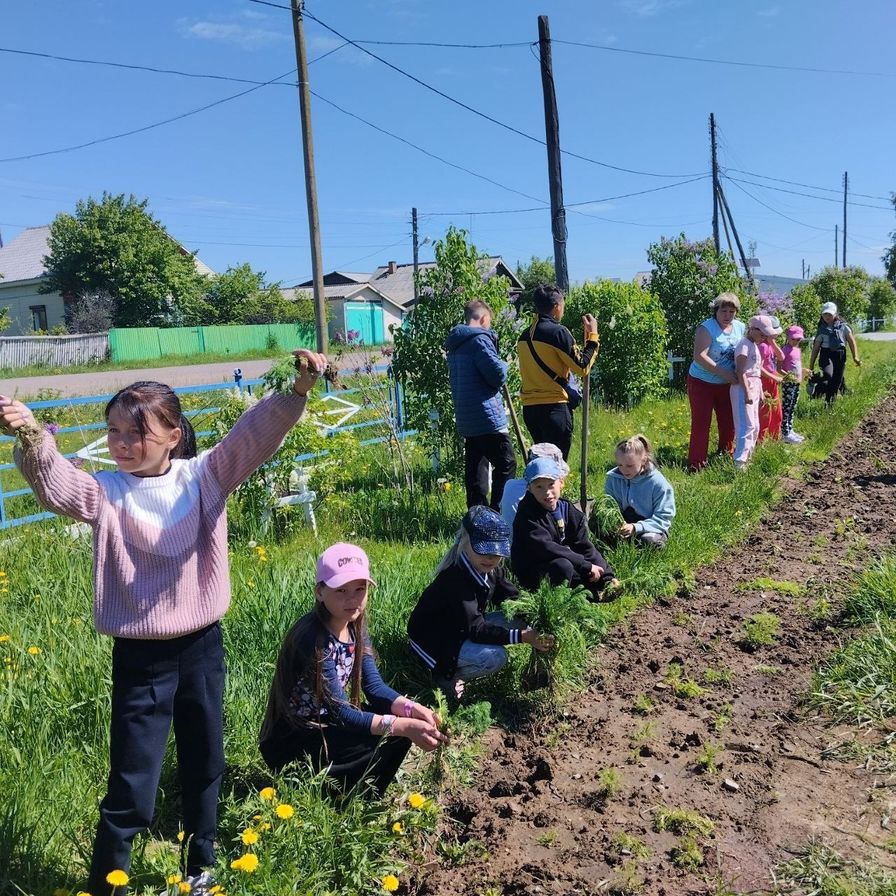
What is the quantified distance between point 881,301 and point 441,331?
49.3 meters

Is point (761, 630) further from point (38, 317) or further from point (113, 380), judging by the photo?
point (38, 317)

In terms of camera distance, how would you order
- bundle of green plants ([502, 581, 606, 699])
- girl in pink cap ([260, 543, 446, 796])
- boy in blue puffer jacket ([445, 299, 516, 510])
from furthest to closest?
boy in blue puffer jacket ([445, 299, 516, 510]) < bundle of green plants ([502, 581, 606, 699]) < girl in pink cap ([260, 543, 446, 796])

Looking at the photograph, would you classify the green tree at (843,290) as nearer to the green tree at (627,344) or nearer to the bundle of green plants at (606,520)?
the green tree at (627,344)

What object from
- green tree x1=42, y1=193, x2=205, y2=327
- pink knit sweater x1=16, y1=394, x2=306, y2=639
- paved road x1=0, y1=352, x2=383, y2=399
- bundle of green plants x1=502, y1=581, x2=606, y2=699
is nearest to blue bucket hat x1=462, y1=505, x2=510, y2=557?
bundle of green plants x1=502, y1=581, x2=606, y2=699

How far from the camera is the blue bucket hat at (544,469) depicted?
13.4 ft

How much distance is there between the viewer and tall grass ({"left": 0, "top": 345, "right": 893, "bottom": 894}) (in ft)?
8.09

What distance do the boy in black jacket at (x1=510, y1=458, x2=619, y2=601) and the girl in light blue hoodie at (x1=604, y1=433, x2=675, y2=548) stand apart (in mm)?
880

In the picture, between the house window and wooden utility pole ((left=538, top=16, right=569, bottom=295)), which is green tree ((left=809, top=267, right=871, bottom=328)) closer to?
wooden utility pole ((left=538, top=16, right=569, bottom=295))

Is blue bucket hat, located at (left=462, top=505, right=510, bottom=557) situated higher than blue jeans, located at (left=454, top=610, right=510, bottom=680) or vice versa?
blue bucket hat, located at (left=462, top=505, right=510, bottom=557)

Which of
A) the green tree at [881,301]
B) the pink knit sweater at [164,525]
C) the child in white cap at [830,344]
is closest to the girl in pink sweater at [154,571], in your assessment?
the pink knit sweater at [164,525]

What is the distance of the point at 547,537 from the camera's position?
414 cm

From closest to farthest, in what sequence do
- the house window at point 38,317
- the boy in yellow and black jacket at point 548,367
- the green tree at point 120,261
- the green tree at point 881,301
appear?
the boy in yellow and black jacket at point 548,367 → the green tree at point 120,261 → the house window at point 38,317 → the green tree at point 881,301

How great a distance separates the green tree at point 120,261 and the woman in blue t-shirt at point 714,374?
3968cm

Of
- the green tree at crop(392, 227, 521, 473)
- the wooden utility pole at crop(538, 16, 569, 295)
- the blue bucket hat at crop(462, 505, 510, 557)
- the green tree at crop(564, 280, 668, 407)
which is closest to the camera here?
the blue bucket hat at crop(462, 505, 510, 557)
